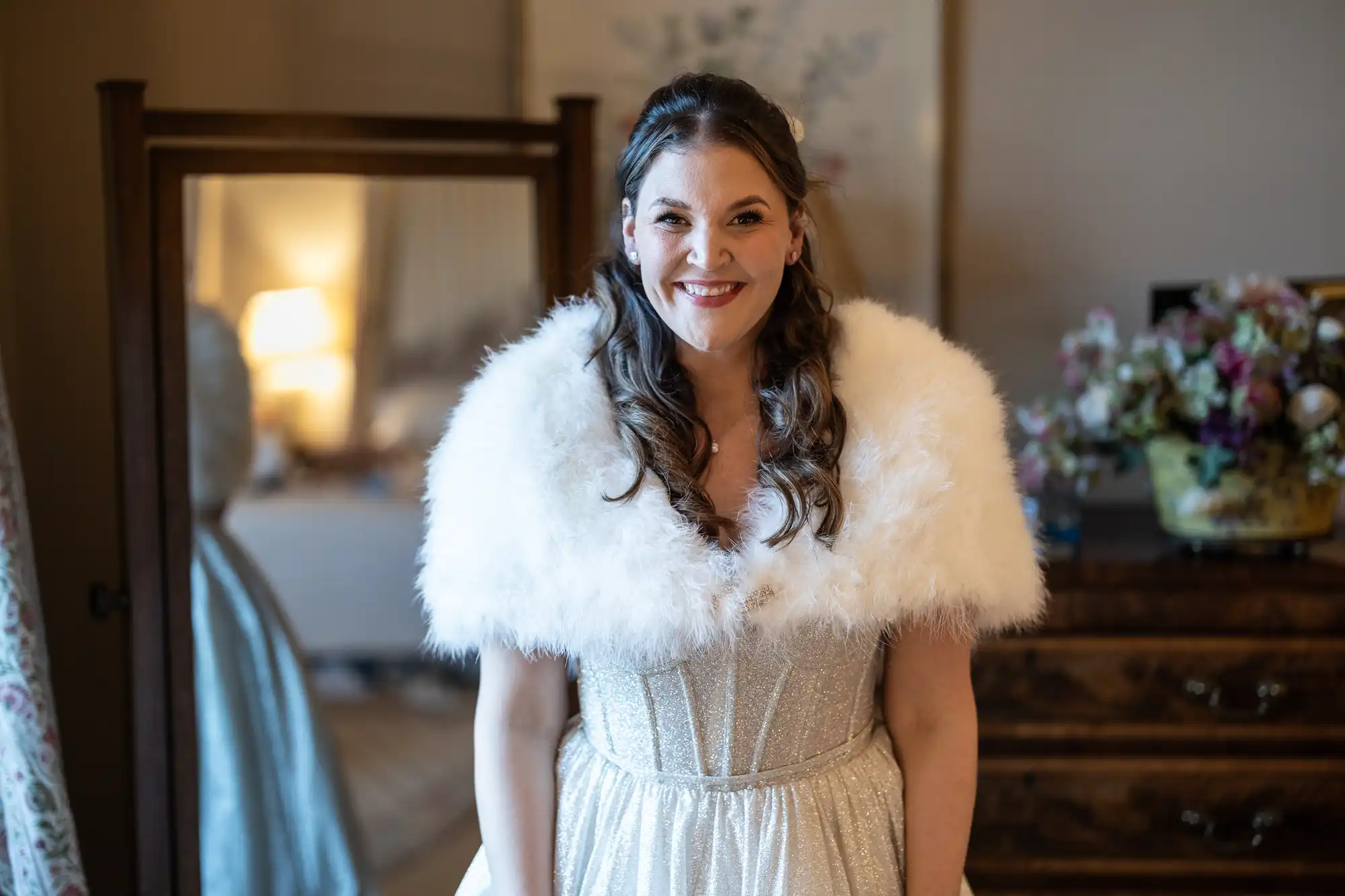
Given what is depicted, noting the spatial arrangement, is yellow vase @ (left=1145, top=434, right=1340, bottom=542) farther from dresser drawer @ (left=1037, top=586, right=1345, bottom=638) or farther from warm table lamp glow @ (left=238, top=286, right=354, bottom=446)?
warm table lamp glow @ (left=238, top=286, right=354, bottom=446)

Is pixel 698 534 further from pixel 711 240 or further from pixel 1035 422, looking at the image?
pixel 1035 422

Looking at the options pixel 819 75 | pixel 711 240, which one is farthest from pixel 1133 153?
pixel 711 240

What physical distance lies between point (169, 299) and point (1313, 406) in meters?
1.56

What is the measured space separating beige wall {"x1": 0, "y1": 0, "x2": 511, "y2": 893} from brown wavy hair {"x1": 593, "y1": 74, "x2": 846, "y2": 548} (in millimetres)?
1015

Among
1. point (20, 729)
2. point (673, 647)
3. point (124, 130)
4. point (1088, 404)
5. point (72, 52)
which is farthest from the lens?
point (72, 52)

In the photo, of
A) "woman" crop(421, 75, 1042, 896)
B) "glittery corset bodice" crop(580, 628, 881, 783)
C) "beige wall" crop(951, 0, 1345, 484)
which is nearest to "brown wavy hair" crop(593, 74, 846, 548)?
"woman" crop(421, 75, 1042, 896)

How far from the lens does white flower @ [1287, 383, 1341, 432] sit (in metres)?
1.71

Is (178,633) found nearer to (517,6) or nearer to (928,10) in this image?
(517,6)

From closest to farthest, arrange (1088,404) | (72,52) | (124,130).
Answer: (124,130)
(1088,404)
(72,52)

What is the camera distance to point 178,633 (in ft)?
5.97

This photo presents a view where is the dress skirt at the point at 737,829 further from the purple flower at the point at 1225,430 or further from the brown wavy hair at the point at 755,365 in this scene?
the purple flower at the point at 1225,430

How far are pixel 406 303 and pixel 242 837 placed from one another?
2.76 feet

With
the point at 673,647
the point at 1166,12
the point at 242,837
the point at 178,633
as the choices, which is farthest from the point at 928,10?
the point at 242,837

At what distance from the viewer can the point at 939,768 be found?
132 centimetres
